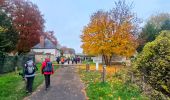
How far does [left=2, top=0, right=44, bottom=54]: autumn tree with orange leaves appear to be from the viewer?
6588 cm

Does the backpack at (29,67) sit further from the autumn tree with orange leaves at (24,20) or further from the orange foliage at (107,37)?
the autumn tree with orange leaves at (24,20)

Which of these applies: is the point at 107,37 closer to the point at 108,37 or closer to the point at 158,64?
the point at 108,37

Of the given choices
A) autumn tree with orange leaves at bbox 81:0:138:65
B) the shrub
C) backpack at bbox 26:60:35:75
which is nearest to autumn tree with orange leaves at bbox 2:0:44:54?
autumn tree with orange leaves at bbox 81:0:138:65

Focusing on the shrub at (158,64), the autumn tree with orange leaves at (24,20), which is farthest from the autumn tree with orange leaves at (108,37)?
the shrub at (158,64)

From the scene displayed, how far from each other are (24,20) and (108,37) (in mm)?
18957

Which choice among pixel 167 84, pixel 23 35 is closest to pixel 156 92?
pixel 167 84

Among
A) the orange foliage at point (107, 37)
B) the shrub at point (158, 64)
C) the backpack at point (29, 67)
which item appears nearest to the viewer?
the shrub at point (158, 64)

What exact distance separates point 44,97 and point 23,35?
174 feet

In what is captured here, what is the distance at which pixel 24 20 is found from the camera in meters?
66.7

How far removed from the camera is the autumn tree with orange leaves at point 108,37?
54.6m

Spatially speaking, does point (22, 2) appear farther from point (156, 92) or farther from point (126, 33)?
point (156, 92)

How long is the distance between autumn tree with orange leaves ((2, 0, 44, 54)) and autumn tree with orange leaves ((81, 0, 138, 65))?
14937 millimetres

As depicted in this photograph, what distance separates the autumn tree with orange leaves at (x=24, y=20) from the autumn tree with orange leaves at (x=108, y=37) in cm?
1494

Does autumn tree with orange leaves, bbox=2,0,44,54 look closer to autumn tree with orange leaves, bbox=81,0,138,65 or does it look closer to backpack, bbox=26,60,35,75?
autumn tree with orange leaves, bbox=81,0,138,65
